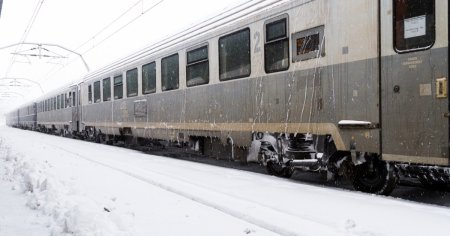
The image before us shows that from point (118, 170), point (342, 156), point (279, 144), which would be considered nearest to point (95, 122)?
point (118, 170)

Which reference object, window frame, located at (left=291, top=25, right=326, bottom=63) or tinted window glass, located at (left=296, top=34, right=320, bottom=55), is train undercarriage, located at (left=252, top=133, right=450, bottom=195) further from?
tinted window glass, located at (left=296, top=34, right=320, bottom=55)

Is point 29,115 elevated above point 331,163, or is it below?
above

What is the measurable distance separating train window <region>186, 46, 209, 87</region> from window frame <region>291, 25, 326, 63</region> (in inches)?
112

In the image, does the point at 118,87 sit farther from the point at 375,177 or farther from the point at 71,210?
the point at 71,210

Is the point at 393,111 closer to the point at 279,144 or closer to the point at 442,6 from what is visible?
the point at 442,6

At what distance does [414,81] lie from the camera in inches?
214

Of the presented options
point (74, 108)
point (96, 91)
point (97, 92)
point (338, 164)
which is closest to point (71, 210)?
point (338, 164)

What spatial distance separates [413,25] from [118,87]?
11.7 m

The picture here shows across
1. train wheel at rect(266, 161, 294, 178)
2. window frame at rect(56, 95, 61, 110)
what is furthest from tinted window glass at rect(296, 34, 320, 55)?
window frame at rect(56, 95, 61, 110)

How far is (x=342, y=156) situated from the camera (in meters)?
6.68

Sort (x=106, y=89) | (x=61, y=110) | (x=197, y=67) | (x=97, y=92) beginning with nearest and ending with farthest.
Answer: (x=197, y=67), (x=106, y=89), (x=97, y=92), (x=61, y=110)

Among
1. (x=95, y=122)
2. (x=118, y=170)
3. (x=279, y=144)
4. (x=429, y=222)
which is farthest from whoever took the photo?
(x=95, y=122)

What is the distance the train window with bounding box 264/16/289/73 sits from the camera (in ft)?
24.2

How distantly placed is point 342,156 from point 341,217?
2.20 metres
